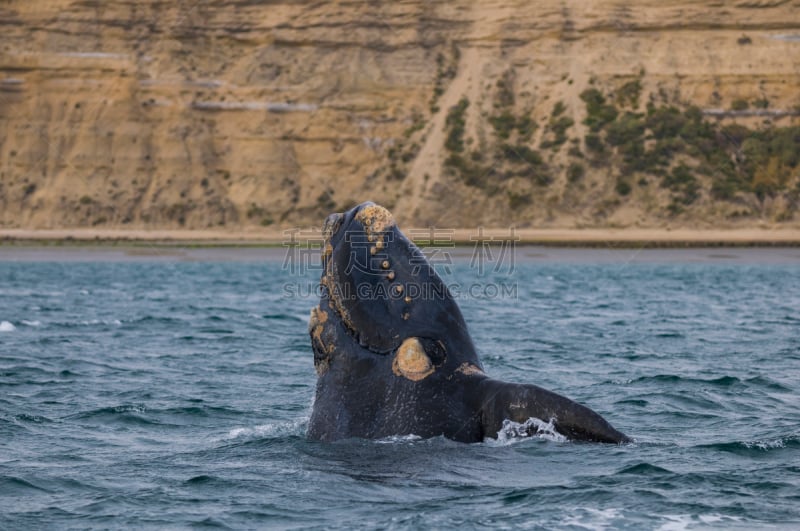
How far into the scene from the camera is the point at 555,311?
85.6ft

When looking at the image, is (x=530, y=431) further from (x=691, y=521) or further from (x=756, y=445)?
(x=756, y=445)

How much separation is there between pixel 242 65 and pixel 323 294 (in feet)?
201

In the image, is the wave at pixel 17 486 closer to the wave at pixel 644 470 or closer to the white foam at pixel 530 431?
the white foam at pixel 530 431

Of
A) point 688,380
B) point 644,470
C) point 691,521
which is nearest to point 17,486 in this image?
point 644,470

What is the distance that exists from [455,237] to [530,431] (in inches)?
1988

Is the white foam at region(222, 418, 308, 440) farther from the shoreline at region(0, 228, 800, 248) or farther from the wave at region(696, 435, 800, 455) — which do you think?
the shoreline at region(0, 228, 800, 248)

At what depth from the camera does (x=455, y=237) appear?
58031 millimetres

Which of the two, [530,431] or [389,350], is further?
[389,350]

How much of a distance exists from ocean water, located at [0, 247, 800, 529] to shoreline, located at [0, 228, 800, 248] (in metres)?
27.6

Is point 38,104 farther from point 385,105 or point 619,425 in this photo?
point 619,425

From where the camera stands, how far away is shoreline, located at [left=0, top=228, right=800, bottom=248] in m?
55.5

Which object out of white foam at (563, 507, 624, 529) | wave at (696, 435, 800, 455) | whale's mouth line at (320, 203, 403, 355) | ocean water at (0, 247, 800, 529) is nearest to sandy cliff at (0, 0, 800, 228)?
ocean water at (0, 247, 800, 529)

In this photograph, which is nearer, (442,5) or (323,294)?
(323,294)

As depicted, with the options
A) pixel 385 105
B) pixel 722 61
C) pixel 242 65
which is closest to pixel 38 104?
pixel 242 65
